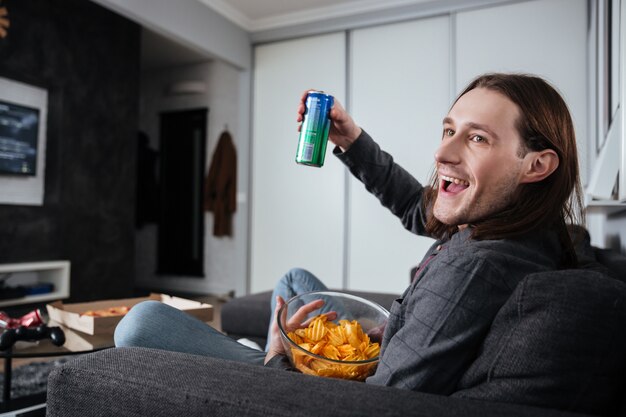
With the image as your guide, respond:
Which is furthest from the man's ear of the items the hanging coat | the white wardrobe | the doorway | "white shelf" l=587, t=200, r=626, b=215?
the doorway

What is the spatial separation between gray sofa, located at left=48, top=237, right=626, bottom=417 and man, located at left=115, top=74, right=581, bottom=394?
→ 0.06 m

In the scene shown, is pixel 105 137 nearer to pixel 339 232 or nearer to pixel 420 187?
pixel 339 232

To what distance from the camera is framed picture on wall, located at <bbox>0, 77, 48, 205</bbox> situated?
307cm

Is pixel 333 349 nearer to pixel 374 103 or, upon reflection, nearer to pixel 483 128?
pixel 483 128

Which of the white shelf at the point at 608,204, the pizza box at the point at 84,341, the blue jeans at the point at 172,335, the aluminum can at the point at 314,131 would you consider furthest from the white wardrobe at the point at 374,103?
the blue jeans at the point at 172,335

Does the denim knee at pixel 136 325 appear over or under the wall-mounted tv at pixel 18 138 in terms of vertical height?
under

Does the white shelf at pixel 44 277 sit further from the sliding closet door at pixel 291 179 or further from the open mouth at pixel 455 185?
the open mouth at pixel 455 185

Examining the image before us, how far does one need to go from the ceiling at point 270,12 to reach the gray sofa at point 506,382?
373 centimetres

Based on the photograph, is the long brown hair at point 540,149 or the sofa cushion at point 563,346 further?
the long brown hair at point 540,149

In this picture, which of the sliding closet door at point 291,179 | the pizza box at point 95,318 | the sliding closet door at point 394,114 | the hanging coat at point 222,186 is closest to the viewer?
the pizza box at point 95,318

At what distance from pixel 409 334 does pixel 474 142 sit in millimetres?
405

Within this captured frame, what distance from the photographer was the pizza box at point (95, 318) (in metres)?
1.35

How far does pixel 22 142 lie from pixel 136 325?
9.25ft

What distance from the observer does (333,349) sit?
879 millimetres
